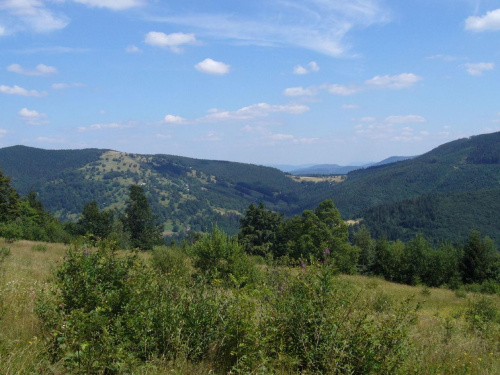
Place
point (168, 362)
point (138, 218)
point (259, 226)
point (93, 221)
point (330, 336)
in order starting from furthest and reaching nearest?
point (138, 218), point (93, 221), point (259, 226), point (330, 336), point (168, 362)

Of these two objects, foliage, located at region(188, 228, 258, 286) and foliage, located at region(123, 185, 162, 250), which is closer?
foliage, located at region(188, 228, 258, 286)

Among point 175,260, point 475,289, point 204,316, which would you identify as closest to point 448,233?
point 475,289

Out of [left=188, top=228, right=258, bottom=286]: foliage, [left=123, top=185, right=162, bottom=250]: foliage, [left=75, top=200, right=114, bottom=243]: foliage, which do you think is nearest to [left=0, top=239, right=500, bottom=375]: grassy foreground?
[left=188, top=228, right=258, bottom=286]: foliage

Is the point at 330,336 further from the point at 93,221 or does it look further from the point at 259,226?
the point at 93,221

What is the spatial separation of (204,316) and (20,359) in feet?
6.29

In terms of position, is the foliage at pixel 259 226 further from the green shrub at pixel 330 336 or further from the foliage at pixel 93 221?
the green shrub at pixel 330 336

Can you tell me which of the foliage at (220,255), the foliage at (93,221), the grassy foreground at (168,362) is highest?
the grassy foreground at (168,362)

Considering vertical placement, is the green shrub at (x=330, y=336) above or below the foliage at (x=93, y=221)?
above

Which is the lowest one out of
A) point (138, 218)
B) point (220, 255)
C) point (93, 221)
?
point (93, 221)

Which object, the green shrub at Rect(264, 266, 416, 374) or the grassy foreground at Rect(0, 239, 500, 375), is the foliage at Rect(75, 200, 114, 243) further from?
the green shrub at Rect(264, 266, 416, 374)

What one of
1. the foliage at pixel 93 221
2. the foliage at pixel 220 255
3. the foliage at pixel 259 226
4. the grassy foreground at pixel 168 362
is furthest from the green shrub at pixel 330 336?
the foliage at pixel 93 221

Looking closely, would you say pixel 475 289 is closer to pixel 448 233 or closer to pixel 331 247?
pixel 331 247

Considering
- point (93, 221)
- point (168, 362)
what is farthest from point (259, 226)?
point (168, 362)

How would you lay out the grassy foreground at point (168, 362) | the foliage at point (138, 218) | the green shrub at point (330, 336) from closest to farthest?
the grassy foreground at point (168, 362) → the green shrub at point (330, 336) → the foliage at point (138, 218)
